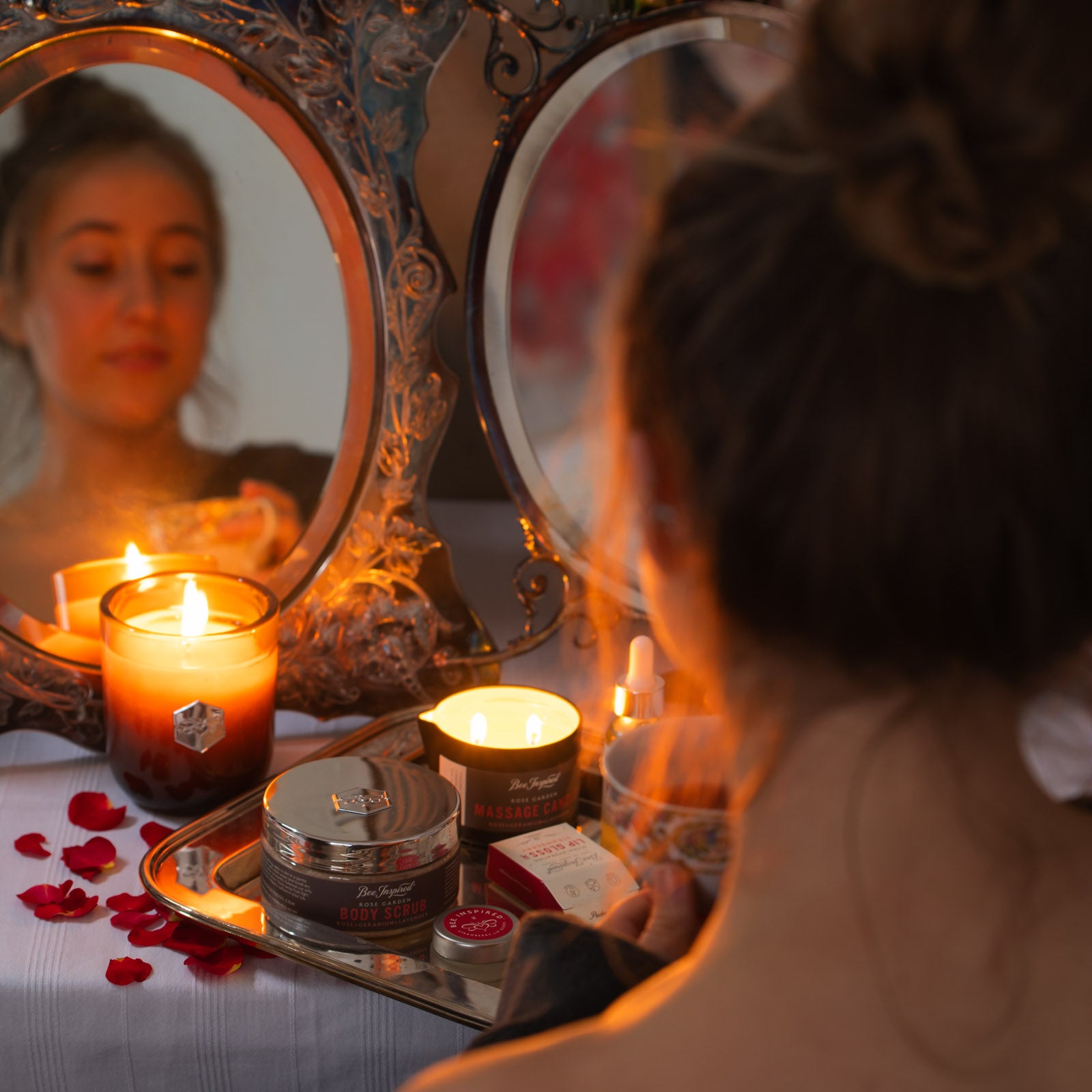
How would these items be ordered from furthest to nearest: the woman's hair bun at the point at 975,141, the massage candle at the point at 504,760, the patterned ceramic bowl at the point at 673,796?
the massage candle at the point at 504,760 → the patterned ceramic bowl at the point at 673,796 → the woman's hair bun at the point at 975,141

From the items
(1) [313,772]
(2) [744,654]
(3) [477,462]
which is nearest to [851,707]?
(2) [744,654]

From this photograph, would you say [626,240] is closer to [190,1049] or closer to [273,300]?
[273,300]

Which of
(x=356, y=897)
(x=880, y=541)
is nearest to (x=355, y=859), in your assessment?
(x=356, y=897)

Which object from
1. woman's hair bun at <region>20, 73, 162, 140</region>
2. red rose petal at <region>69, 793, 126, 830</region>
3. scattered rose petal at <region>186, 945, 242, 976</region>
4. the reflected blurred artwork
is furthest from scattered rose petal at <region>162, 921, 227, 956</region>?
woman's hair bun at <region>20, 73, 162, 140</region>

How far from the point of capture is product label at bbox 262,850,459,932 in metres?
0.53

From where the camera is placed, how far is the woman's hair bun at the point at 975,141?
9.0 inches

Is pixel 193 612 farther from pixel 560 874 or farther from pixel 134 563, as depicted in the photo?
pixel 560 874

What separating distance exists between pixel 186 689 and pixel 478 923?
209 mm

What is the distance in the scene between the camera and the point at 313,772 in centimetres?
58

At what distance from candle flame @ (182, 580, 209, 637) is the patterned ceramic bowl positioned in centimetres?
32

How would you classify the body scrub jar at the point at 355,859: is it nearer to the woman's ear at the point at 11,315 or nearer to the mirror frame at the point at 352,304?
the mirror frame at the point at 352,304

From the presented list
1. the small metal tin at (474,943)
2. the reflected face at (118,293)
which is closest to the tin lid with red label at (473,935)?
the small metal tin at (474,943)

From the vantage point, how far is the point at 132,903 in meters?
0.58

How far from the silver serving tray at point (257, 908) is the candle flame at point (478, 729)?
6 centimetres
